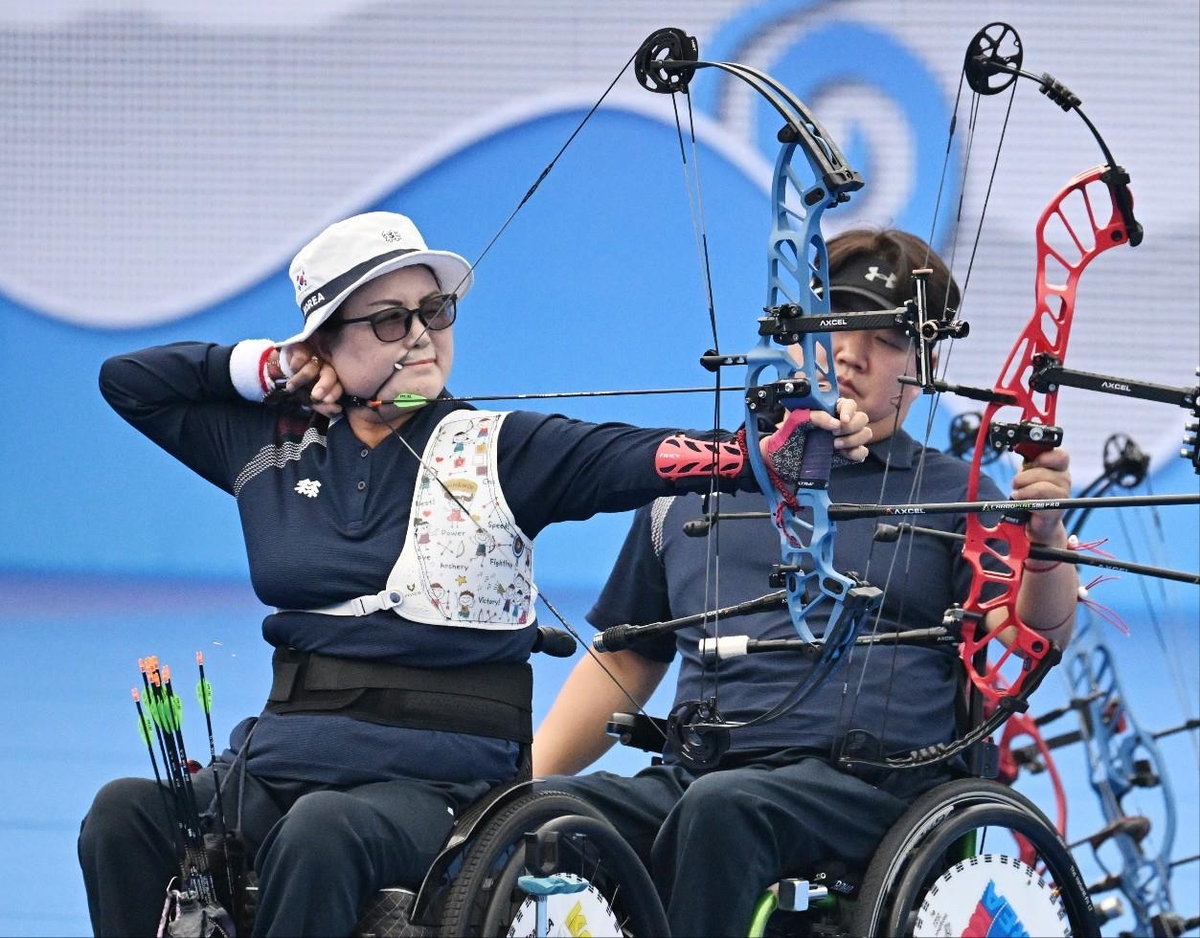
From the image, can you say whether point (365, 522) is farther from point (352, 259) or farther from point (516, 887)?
point (516, 887)

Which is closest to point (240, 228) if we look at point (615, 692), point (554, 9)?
point (554, 9)

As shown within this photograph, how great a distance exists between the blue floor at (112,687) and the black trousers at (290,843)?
131cm

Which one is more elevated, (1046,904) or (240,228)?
(240,228)

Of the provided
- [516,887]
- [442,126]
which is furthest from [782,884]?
[442,126]

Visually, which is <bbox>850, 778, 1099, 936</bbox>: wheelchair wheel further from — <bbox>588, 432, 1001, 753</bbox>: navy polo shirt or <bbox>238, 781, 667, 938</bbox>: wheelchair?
<bbox>238, 781, 667, 938</bbox>: wheelchair

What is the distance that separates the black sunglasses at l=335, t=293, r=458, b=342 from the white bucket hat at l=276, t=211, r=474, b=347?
35 millimetres

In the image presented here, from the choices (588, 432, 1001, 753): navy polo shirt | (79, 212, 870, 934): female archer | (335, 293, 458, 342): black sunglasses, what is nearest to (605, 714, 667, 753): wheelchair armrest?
(588, 432, 1001, 753): navy polo shirt

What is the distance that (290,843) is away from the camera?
2025 millimetres

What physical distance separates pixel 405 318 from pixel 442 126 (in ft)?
4.99

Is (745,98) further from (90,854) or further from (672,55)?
(90,854)

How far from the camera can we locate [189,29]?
154 inches

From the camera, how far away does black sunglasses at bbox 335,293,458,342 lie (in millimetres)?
2391

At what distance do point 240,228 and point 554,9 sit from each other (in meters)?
0.79

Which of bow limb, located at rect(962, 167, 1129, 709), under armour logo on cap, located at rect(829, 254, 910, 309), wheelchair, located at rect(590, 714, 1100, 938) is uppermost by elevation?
under armour logo on cap, located at rect(829, 254, 910, 309)
